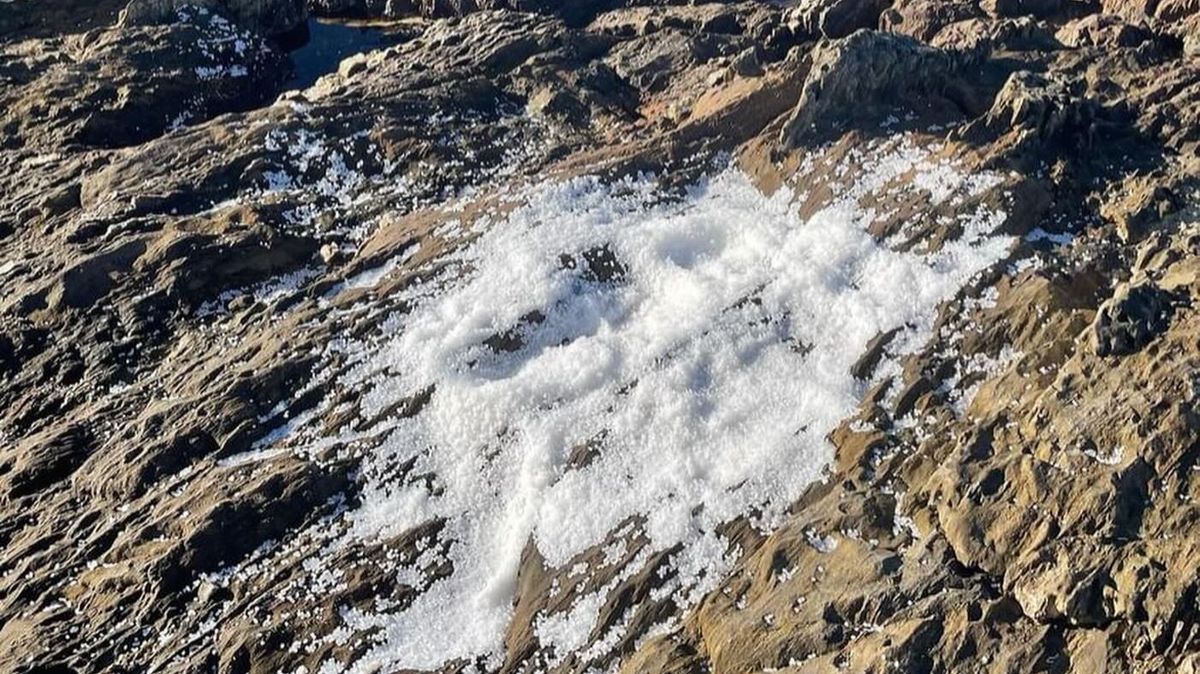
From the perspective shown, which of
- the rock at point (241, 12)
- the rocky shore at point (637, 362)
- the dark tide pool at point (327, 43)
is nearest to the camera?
the rocky shore at point (637, 362)

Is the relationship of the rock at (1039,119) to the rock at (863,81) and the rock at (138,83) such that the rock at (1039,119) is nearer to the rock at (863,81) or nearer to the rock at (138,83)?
the rock at (863,81)

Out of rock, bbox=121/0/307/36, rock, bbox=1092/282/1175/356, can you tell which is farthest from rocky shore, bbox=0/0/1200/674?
rock, bbox=121/0/307/36

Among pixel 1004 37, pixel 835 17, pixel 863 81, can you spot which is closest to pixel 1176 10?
pixel 1004 37

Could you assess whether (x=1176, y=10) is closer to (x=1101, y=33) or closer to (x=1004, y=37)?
(x=1101, y=33)

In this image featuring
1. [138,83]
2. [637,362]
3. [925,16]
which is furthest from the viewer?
[138,83]

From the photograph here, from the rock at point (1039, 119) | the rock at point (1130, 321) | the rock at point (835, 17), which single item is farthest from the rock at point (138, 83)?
the rock at point (1130, 321)
